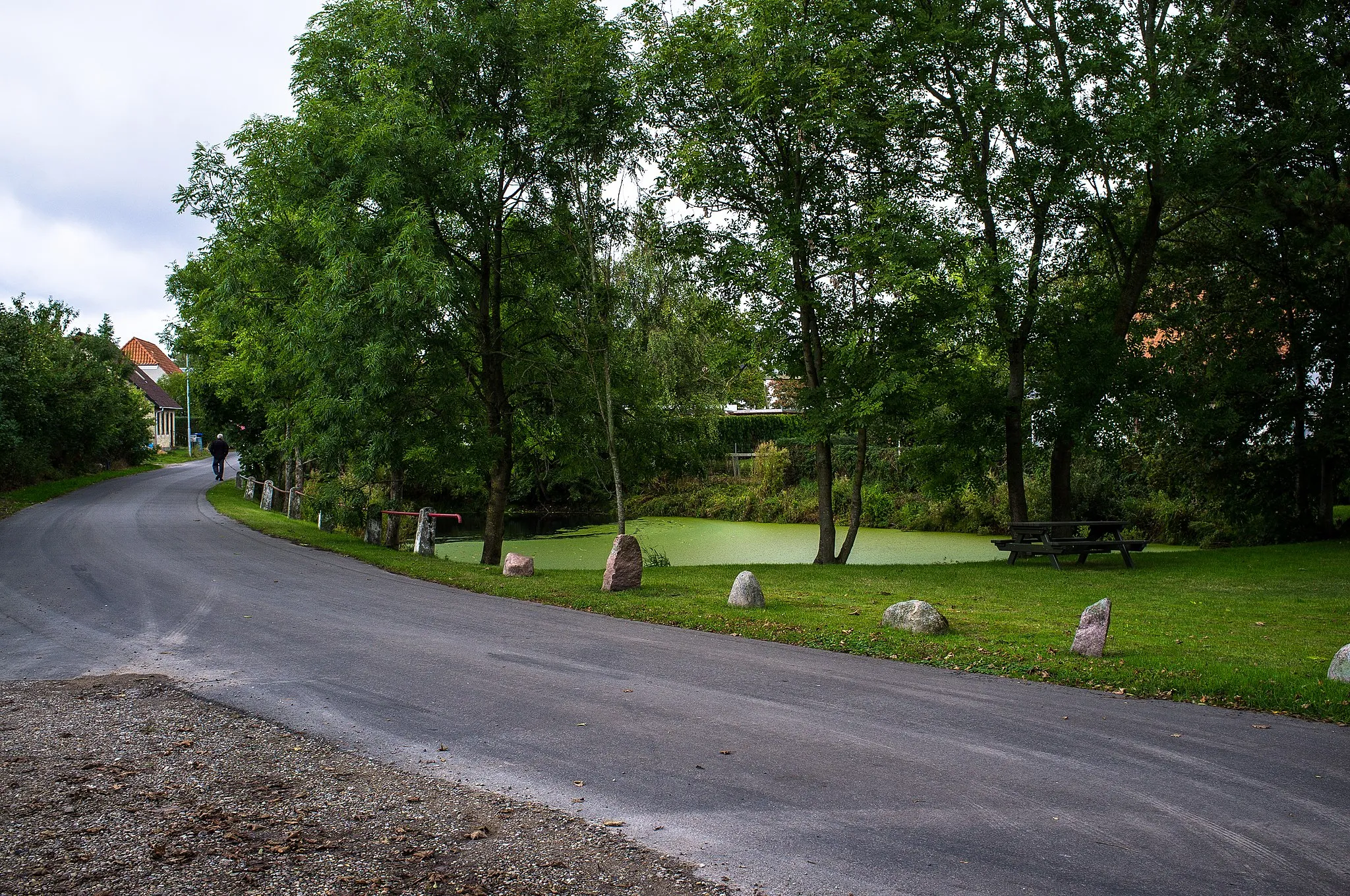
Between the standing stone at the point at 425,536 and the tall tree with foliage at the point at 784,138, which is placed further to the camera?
the standing stone at the point at 425,536

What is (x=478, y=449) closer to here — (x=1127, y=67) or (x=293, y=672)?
(x=293, y=672)

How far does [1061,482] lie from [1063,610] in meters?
8.00

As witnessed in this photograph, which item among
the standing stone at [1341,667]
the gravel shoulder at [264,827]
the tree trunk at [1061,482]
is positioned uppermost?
the tree trunk at [1061,482]

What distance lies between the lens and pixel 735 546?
2555cm

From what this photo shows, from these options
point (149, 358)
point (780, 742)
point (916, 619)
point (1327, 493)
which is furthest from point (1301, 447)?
point (149, 358)

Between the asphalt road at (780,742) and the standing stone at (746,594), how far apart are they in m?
1.49

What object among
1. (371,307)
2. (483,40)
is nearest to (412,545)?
(371,307)

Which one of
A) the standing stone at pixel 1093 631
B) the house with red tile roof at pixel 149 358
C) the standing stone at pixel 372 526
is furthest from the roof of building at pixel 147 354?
the standing stone at pixel 1093 631

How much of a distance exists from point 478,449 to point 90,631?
26.4 ft

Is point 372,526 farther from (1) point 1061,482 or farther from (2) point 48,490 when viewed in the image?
(2) point 48,490

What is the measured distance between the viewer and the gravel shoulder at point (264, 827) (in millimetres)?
4008

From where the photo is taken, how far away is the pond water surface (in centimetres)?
2200

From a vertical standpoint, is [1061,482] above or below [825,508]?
above

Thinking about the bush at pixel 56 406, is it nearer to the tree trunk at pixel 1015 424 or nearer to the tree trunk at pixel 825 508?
the tree trunk at pixel 825 508
